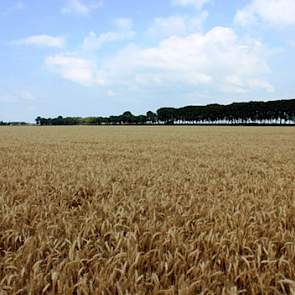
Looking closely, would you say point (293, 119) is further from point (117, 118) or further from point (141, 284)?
point (141, 284)

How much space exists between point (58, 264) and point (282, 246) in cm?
211

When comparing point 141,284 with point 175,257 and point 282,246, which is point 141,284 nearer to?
point 175,257

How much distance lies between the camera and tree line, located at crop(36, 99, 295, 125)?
401 ft

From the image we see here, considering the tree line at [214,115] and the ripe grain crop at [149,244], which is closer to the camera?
the ripe grain crop at [149,244]

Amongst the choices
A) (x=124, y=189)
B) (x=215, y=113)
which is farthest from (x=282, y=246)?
(x=215, y=113)

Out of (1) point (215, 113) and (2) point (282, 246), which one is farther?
(1) point (215, 113)

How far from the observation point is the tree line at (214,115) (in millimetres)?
122312

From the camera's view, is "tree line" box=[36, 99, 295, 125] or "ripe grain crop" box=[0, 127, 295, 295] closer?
"ripe grain crop" box=[0, 127, 295, 295]

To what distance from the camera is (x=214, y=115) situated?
5492 inches

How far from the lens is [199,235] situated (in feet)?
11.7

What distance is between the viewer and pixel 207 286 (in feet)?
8.48

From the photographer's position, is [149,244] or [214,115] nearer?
[149,244]

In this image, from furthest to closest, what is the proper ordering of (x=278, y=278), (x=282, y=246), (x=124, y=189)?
1. (x=124, y=189)
2. (x=282, y=246)
3. (x=278, y=278)

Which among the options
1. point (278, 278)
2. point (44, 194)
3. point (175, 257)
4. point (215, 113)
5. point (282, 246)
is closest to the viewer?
point (278, 278)
